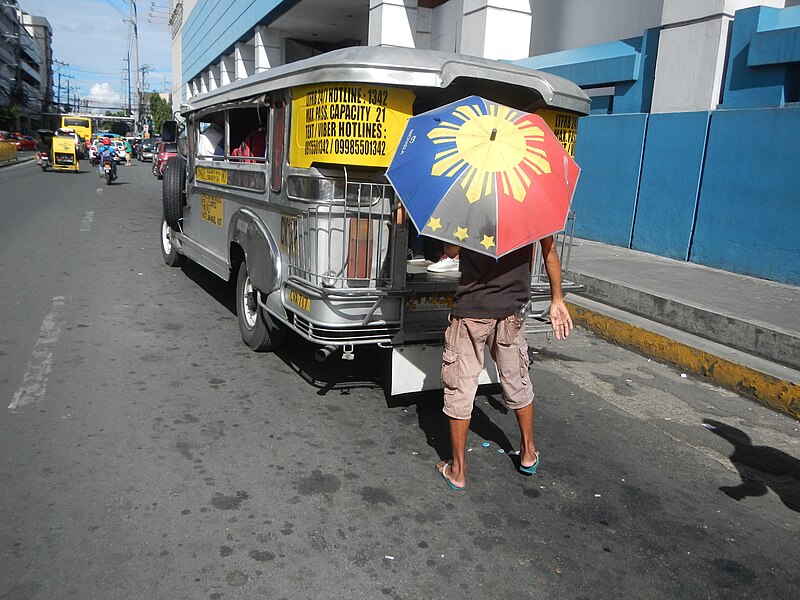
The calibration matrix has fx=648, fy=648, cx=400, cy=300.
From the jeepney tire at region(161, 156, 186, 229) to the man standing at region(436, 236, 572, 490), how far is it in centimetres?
555

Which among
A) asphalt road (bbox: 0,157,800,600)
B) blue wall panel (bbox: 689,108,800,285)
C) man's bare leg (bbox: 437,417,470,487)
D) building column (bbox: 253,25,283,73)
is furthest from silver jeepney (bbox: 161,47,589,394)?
building column (bbox: 253,25,283,73)

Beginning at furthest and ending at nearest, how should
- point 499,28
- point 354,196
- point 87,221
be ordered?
point 87,221 → point 499,28 → point 354,196

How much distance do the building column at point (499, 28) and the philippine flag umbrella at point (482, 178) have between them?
1053 centimetres

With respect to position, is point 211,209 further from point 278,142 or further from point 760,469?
point 760,469

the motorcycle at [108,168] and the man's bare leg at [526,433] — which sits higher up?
the motorcycle at [108,168]

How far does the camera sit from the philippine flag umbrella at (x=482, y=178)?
124 inches

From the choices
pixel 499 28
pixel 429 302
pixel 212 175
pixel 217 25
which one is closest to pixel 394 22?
pixel 499 28

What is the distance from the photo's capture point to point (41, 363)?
528 centimetres

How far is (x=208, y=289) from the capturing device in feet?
27.4

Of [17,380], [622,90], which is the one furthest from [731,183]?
[17,380]

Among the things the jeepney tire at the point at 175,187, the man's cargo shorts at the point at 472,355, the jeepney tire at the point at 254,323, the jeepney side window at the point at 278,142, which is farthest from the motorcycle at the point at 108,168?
the man's cargo shorts at the point at 472,355

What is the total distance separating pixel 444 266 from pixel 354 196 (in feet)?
3.68

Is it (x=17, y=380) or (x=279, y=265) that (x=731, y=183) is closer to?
(x=279, y=265)

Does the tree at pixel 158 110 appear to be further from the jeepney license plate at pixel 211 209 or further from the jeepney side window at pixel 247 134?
the jeepney side window at pixel 247 134
